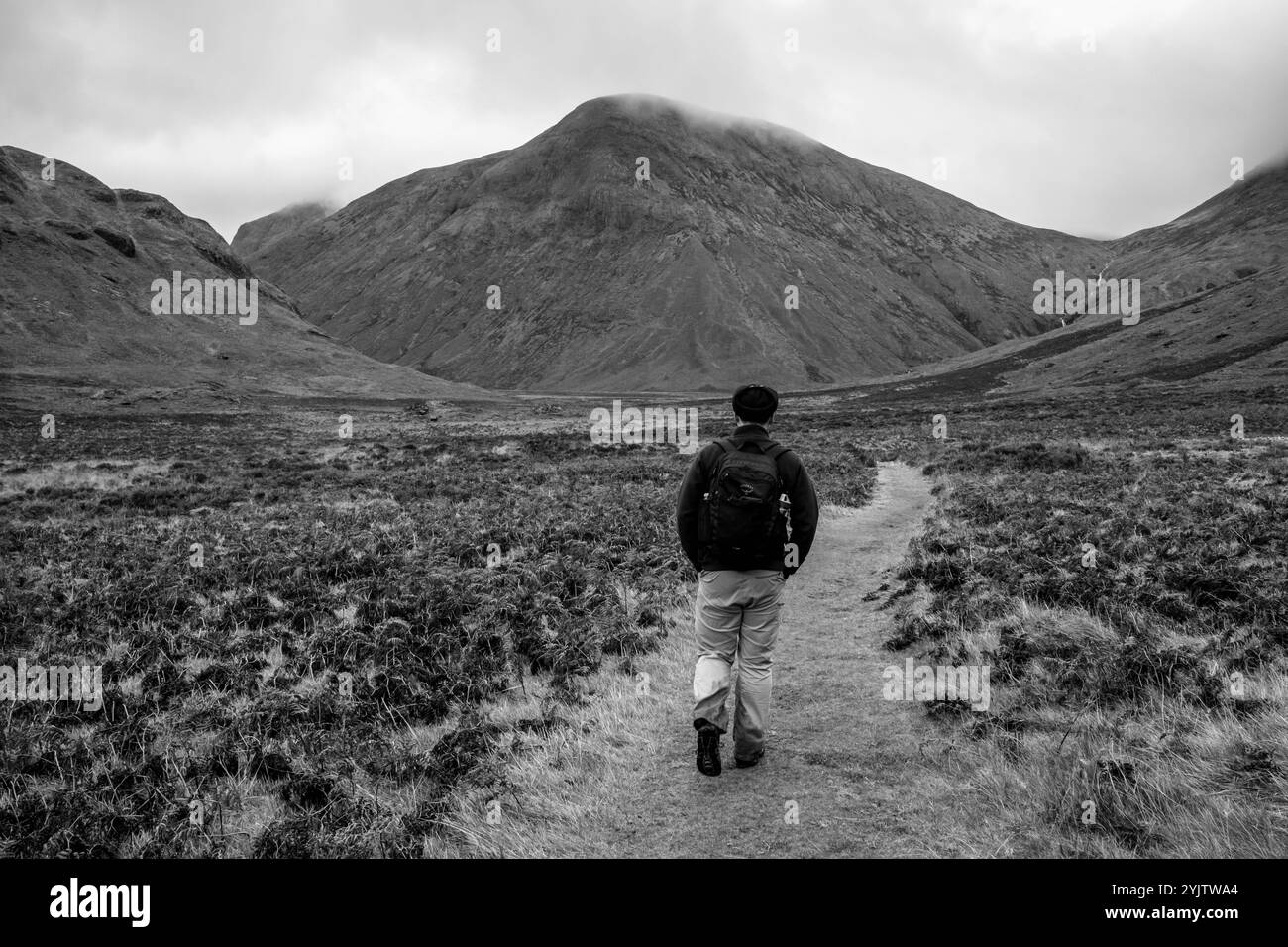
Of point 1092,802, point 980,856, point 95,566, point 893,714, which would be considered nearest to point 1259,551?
point 893,714

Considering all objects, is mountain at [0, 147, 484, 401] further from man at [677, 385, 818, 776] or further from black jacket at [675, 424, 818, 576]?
man at [677, 385, 818, 776]

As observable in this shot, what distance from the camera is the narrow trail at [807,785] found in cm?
502

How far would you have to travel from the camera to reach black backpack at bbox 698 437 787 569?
600 centimetres

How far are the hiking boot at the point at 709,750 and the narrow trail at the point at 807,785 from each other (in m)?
0.10

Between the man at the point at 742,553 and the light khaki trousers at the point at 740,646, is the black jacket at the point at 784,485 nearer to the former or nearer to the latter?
the man at the point at 742,553

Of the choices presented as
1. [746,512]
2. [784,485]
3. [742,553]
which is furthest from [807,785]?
[784,485]

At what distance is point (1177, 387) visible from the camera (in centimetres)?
8588

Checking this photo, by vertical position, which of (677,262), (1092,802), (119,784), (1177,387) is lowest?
(119,784)

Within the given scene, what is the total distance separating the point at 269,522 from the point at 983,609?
54.7ft

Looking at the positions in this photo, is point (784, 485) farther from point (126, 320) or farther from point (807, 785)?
point (126, 320)

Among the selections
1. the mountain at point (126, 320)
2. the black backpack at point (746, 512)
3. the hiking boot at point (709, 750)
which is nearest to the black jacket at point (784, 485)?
the black backpack at point (746, 512)

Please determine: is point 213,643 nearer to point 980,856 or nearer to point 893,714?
point 893,714
